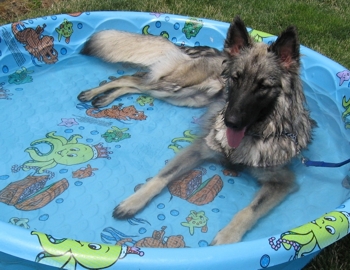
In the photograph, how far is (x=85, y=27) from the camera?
4492 mm

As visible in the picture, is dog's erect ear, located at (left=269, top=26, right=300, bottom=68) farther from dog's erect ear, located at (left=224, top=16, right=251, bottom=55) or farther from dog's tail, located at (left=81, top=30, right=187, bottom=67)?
dog's tail, located at (left=81, top=30, right=187, bottom=67)

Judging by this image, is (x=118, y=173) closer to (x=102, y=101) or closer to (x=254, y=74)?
(x=102, y=101)

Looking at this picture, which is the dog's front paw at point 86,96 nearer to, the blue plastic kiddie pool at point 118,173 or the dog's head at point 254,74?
the blue plastic kiddie pool at point 118,173

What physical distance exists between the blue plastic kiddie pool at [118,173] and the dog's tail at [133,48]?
20cm

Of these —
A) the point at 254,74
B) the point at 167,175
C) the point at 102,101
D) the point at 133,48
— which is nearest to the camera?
the point at 254,74

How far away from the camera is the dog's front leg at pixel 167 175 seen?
8.68 feet

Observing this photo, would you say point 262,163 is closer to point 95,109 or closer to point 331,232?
point 331,232

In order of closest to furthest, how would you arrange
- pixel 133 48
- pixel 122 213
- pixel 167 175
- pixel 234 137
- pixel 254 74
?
1. pixel 122 213
2. pixel 254 74
3. pixel 167 175
4. pixel 234 137
5. pixel 133 48

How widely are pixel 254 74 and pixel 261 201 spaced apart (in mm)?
813

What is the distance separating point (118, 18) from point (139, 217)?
2602 millimetres

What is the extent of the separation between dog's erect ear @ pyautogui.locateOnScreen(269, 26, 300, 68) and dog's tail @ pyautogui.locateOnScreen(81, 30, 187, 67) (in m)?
1.39

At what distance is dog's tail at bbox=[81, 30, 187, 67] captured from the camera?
4.00 metres

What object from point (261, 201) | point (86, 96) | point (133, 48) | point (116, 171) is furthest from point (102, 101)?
point (261, 201)

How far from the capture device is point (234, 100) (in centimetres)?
270
